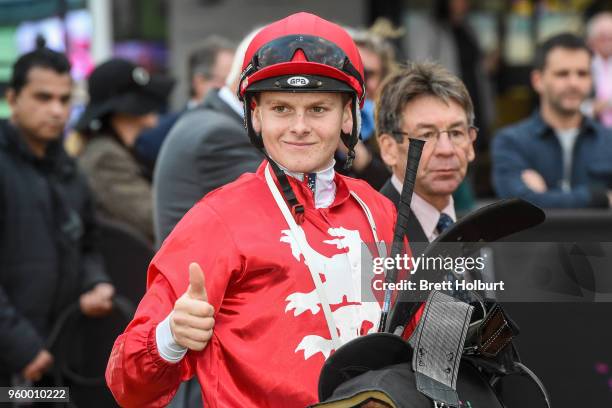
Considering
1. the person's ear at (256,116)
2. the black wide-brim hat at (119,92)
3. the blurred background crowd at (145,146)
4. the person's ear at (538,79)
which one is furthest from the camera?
the black wide-brim hat at (119,92)

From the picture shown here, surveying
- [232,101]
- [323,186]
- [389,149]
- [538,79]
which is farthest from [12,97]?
[323,186]

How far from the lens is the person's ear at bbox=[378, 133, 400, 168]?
11.1ft

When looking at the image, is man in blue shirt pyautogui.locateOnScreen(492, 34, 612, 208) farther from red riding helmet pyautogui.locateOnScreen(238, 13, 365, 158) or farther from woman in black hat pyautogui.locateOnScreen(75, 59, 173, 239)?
red riding helmet pyautogui.locateOnScreen(238, 13, 365, 158)

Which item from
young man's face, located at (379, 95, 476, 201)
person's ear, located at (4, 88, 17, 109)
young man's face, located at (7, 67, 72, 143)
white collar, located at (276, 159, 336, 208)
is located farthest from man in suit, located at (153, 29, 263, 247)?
person's ear, located at (4, 88, 17, 109)

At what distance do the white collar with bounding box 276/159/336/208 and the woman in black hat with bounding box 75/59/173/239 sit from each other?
3.59 m

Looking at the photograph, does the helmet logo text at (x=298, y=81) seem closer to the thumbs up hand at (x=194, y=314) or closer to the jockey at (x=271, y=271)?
the jockey at (x=271, y=271)

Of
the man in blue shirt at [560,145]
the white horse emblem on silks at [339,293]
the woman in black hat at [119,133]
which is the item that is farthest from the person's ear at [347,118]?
the woman in black hat at [119,133]

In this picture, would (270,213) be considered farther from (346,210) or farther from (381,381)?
(381,381)

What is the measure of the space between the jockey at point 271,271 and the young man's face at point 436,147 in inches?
24.6

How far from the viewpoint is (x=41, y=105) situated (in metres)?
5.69

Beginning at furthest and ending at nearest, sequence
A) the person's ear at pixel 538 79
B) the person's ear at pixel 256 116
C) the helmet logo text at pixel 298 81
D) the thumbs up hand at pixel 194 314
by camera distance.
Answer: the person's ear at pixel 538 79, the person's ear at pixel 256 116, the helmet logo text at pixel 298 81, the thumbs up hand at pixel 194 314

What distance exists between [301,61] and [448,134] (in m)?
0.82

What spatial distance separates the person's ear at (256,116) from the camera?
2.77 meters

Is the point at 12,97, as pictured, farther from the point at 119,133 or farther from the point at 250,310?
the point at 250,310
